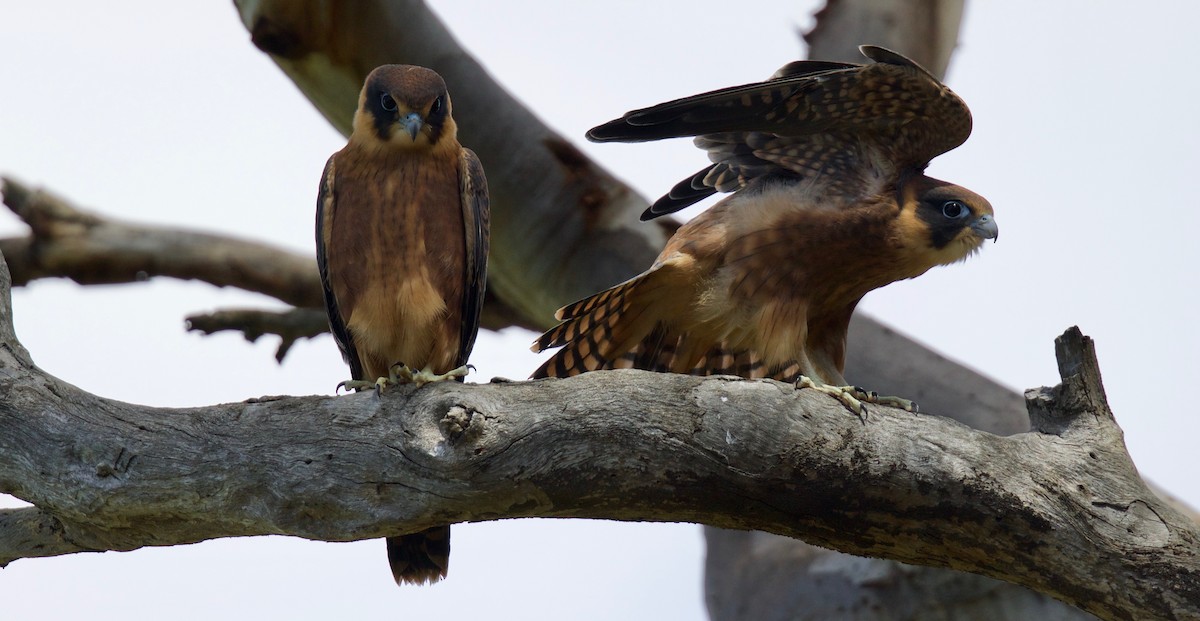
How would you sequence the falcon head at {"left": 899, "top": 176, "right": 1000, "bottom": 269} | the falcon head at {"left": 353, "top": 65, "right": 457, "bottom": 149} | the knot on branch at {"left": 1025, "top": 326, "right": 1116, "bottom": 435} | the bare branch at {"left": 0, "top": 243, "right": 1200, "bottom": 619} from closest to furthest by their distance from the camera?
the bare branch at {"left": 0, "top": 243, "right": 1200, "bottom": 619} → the knot on branch at {"left": 1025, "top": 326, "right": 1116, "bottom": 435} → the falcon head at {"left": 353, "top": 65, "right": 457, "bottom": 149} → the falcon head at {"left": 899, "top": 176, "right": 1000, "bottom": 269}

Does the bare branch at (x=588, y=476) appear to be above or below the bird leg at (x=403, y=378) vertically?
below

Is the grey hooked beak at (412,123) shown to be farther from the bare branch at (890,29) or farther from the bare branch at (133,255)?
the bare branch at (890,29)

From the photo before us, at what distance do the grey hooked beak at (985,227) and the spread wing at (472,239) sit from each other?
6.10 ft

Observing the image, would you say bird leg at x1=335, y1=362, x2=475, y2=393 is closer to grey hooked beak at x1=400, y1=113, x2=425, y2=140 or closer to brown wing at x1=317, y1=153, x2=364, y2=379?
brown wing at x1=317, y1=153, x2=364, y2=379

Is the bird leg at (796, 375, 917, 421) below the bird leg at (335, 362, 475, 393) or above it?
below

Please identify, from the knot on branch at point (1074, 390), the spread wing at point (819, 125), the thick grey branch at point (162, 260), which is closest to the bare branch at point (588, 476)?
the knot on branch at point (1074, 390)

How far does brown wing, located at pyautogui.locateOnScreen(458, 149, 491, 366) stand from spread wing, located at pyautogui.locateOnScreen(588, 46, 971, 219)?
0.47 m

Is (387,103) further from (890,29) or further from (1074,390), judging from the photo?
(890,29)

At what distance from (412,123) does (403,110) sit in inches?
2.6

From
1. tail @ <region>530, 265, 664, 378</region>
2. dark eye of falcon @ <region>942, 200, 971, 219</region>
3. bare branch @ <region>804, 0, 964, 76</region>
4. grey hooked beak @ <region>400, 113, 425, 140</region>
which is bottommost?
tail @ <region>530, 265, 664, 378</region>

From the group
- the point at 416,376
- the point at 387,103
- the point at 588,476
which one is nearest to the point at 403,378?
the point at 416,376

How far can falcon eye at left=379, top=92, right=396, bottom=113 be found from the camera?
4.14 metres

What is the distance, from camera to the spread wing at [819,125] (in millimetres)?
4418

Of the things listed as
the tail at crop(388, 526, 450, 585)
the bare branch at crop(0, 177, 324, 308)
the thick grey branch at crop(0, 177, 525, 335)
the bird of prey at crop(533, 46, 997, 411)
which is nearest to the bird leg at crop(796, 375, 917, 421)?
the bird of prey at crop(533, 46, 997, 411)
